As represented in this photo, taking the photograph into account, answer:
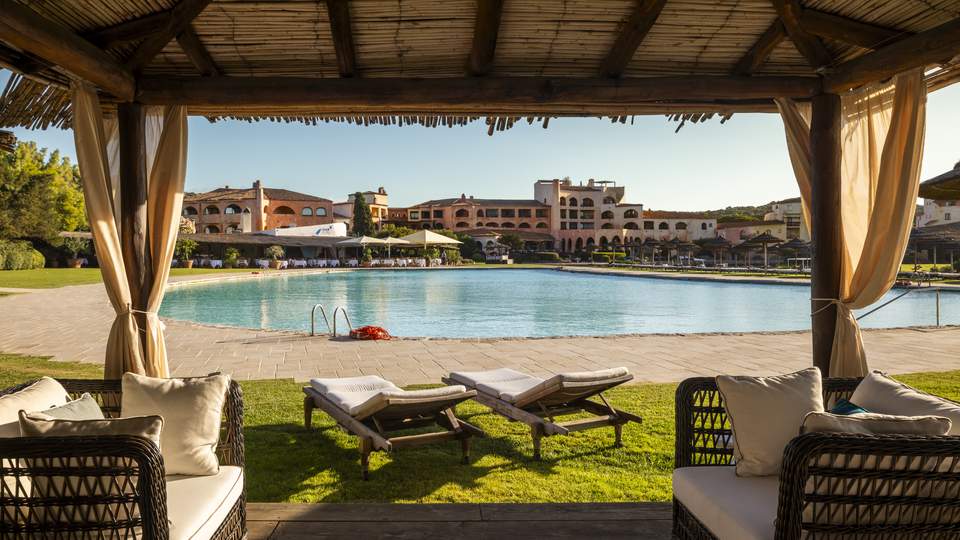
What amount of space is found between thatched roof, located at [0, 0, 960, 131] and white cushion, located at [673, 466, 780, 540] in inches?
101

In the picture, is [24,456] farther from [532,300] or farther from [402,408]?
[532,300]

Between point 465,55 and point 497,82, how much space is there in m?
0.28

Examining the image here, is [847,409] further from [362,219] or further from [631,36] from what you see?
[362,219]

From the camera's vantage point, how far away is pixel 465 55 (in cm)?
426

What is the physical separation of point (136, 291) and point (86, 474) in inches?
94.1

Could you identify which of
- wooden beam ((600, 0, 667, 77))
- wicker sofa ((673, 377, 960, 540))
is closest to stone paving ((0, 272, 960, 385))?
wooden beam ((600, 0, 667, 77))

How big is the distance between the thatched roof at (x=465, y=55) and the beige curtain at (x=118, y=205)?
0.64ft

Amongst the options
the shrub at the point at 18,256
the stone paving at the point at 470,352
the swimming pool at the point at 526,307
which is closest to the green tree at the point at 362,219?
the shrub at the point at 18,256

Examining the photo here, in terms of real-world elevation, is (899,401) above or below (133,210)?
below

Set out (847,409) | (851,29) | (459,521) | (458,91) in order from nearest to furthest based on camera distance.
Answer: (847,409), (459,521), (851,29), (458,91)

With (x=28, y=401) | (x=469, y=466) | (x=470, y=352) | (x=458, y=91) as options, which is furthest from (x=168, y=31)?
(x=470, y=352)

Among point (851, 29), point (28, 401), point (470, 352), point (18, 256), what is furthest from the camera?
point (18, 256)

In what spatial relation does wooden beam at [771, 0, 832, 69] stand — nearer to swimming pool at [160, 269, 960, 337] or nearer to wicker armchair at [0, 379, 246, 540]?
wicker armchair at [0, 379, 246, 540]

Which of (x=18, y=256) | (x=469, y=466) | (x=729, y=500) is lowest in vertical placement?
(x=469, y=466)
